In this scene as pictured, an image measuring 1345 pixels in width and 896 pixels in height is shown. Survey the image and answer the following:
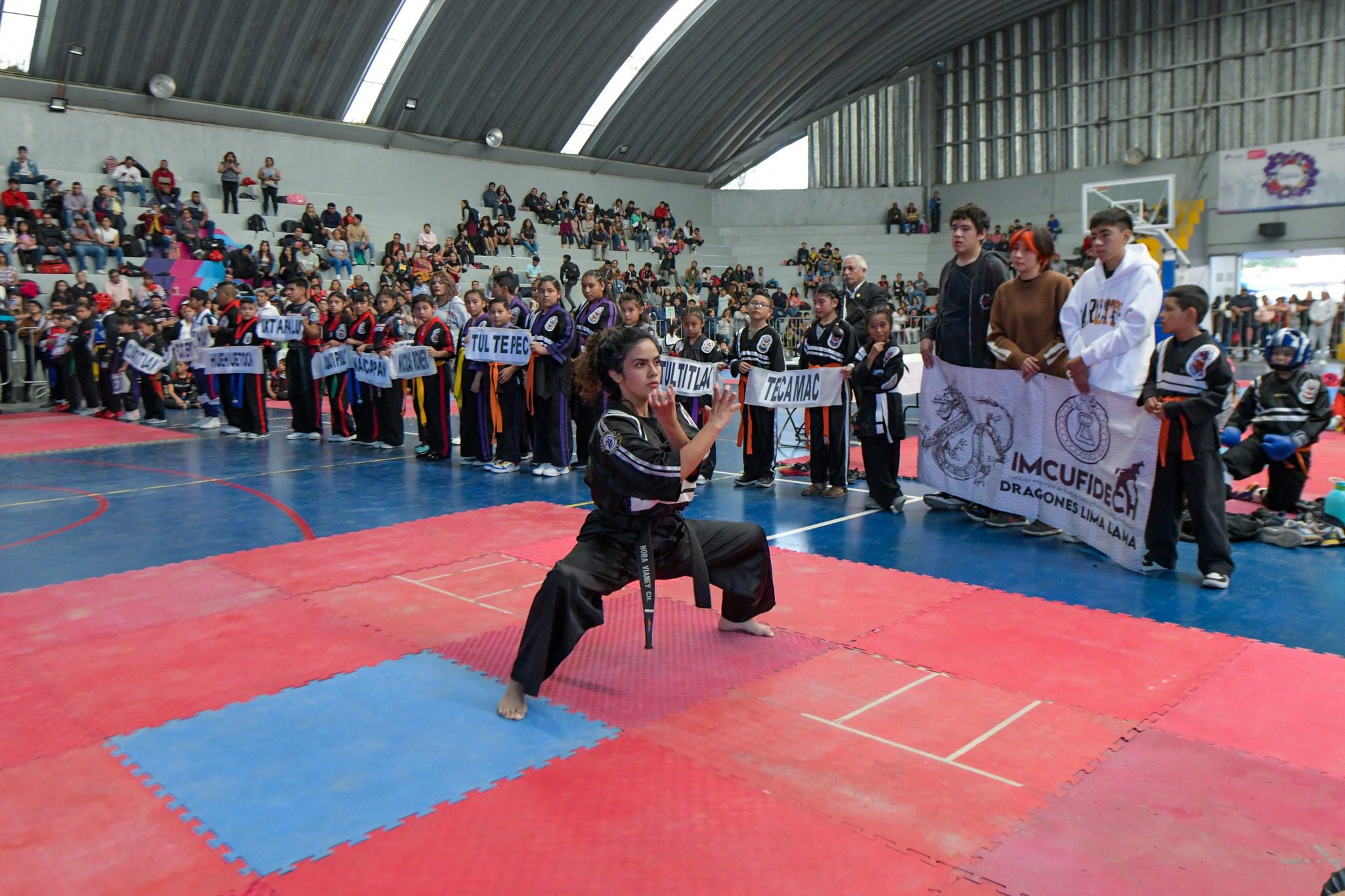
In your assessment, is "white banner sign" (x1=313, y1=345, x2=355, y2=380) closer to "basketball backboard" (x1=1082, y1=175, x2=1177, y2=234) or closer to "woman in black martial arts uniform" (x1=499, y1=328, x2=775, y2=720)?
"woman in black martial arts uniform" (x1=499, y1=328, x2=775, y2=720)

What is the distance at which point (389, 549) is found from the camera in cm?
662

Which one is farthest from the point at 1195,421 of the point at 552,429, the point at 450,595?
the point at 552,429

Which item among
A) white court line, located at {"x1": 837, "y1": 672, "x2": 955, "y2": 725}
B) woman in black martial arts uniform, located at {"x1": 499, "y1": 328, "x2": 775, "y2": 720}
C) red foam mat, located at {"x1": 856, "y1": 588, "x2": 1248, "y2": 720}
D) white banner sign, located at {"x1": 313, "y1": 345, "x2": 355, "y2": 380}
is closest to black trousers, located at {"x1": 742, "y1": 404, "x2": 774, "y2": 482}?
red foam mat, located at {"x1": 856, "y1": 588, "x2": 1248, "y2": 720}

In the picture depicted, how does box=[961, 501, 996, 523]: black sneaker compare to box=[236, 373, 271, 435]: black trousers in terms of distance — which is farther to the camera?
box=[236, 373, 271, 435]: black trousers

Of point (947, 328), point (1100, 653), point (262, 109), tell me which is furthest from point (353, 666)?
point (262, 109)

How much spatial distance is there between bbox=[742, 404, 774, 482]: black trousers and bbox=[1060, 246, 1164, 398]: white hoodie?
321 cm

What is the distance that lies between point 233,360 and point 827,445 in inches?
347

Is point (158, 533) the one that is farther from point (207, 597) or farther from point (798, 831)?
point (798, 831)

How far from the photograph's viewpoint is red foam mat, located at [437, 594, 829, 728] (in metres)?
3.90

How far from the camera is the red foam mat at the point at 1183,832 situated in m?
2.59

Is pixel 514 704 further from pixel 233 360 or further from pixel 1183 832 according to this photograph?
pixel 233 360

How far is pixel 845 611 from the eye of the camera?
5.01 m

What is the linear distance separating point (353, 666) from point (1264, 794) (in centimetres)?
372

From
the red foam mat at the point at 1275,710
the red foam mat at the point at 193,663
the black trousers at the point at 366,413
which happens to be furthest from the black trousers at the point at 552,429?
the red foam mat at the point at 1275,710
